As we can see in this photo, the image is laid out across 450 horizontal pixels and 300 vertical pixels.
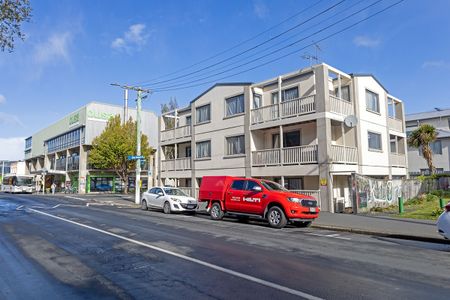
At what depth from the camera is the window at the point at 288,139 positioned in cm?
2183

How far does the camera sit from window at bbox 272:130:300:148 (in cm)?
2183

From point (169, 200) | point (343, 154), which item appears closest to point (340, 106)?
point (343, 154)

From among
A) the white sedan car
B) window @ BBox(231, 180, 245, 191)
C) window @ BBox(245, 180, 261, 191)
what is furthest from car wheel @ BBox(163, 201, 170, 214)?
window @ BBox(245, 180, 261, 191)

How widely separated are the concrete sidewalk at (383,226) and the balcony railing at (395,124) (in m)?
11.9

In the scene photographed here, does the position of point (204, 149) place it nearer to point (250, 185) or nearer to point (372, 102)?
point (372, 102)

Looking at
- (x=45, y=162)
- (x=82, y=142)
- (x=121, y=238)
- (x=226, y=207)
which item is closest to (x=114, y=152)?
(x=82, y=142)

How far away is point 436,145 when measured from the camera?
39.0 meters

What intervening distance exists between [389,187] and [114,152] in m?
34.2

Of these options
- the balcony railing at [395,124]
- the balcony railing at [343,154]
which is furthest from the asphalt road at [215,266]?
the balcony railing at [395,124]

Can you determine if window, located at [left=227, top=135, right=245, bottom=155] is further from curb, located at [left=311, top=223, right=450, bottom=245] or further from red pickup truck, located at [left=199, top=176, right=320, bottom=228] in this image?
curb, located at [left=311, top=223, right=450, bottom=245]

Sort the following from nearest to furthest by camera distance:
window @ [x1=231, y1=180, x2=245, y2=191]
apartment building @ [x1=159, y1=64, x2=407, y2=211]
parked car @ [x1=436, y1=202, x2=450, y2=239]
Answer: parked car @ [x1=436, y1=202, x2=450, y2=239] → window @ [x1=231, y1=180, x2=245, y2=191] → apartment building @ [x1=159, y1=64, x2=407, y2=211]

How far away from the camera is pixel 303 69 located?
68.1 ft

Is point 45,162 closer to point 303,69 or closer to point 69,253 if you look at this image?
point 303,69

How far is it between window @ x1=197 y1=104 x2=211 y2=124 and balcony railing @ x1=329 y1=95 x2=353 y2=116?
34.3 ft
